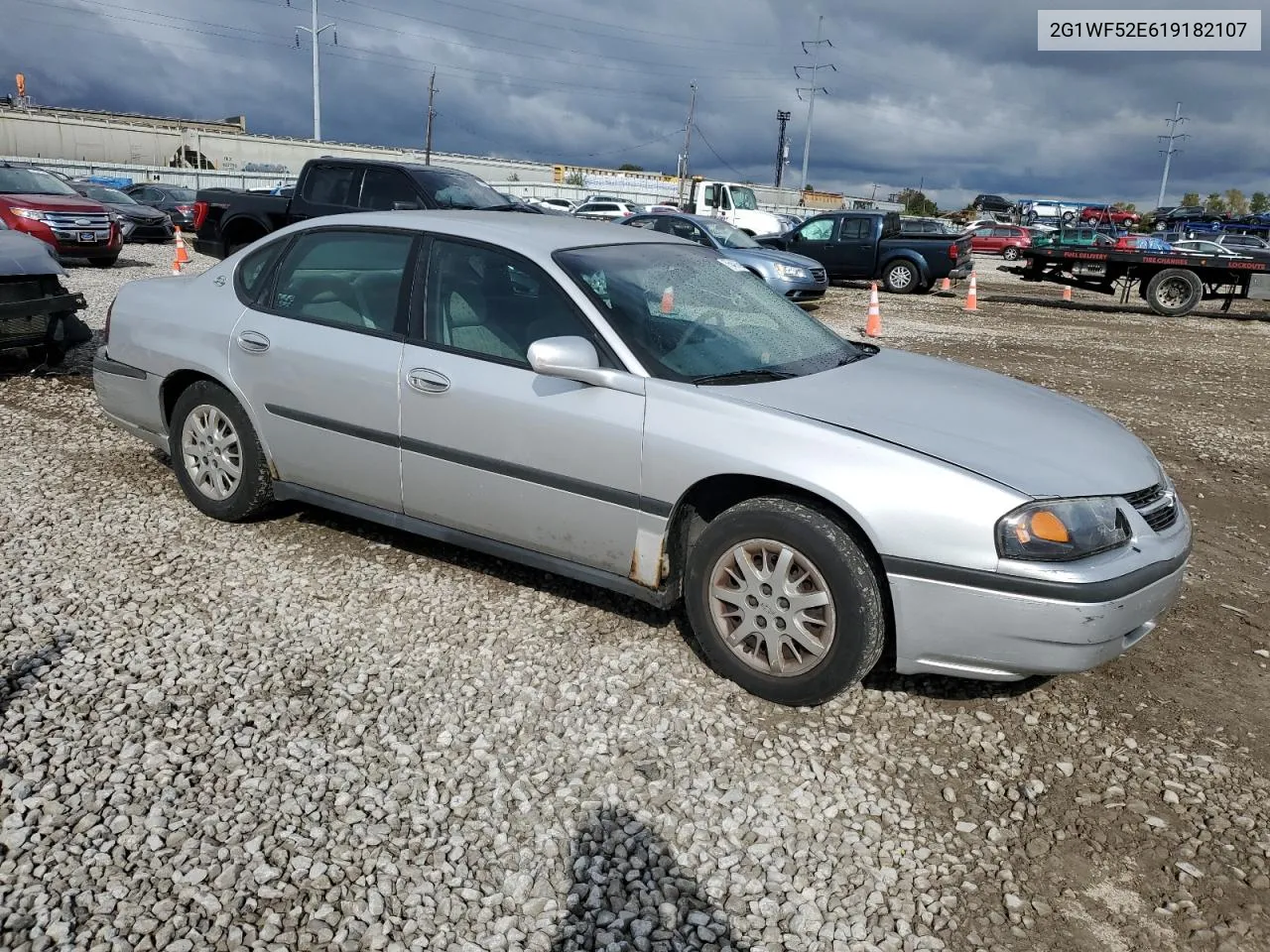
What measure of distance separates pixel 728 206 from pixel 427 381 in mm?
24866

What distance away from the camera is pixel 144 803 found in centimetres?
283

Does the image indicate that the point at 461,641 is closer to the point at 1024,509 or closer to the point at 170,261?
the point at 1024,509

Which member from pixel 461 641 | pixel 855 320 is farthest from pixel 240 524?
pixel 855 320

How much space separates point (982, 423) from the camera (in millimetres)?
3539

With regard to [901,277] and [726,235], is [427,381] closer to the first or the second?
[726,235]

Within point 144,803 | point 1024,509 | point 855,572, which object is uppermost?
point 1024,509

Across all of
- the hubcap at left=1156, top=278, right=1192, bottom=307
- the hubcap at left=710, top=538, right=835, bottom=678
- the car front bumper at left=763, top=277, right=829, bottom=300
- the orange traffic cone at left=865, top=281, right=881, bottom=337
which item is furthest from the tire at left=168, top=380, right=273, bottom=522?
Answer: the hubcap at left=1156, top=278, right=1192, bottom=307

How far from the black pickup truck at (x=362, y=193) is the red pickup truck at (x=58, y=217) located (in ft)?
12.0

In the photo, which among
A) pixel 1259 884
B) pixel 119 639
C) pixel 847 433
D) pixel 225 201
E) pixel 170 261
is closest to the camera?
pixel 1259 884

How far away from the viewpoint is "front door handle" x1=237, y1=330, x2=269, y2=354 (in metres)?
4.51

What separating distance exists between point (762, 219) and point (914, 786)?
2562 cm

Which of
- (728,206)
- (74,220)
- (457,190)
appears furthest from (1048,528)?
(728,206)

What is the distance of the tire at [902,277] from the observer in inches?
788

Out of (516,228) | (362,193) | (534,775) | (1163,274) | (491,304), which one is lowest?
(534,775)
